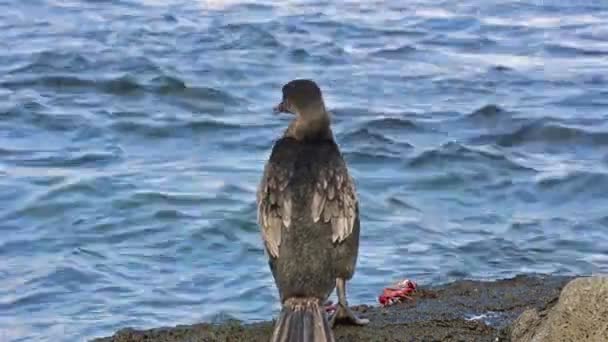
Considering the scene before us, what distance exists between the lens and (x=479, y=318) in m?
8.12

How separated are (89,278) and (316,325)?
14.7 feet

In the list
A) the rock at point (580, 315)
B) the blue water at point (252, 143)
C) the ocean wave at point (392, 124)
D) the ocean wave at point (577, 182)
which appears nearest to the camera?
the rock at point (580, 315)

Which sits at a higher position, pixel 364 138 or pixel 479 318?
pixel 479 318

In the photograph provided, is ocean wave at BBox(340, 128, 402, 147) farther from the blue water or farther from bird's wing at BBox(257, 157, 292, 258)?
bird's wing at BBox(257, 157, 292, 258)

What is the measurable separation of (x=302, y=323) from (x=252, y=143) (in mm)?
8057

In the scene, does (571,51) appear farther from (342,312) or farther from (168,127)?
(342,312)

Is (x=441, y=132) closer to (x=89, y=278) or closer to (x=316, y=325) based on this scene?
(x=89, y=278)

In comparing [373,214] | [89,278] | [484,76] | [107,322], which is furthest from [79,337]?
[484,76]

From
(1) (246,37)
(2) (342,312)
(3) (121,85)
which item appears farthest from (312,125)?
(1) (246,37)

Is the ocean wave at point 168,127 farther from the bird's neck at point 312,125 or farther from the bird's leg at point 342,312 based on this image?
the bird's leg at point 342,312

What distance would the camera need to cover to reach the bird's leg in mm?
7949

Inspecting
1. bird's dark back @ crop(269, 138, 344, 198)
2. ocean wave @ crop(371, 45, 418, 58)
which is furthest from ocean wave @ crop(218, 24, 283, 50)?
bird's dark back @ crop(269, 138, 344, 198)

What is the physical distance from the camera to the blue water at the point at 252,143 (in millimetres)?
11398

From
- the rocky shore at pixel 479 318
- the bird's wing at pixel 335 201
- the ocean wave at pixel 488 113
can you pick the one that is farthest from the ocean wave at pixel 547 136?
the bird's wing at pixel 335 201
